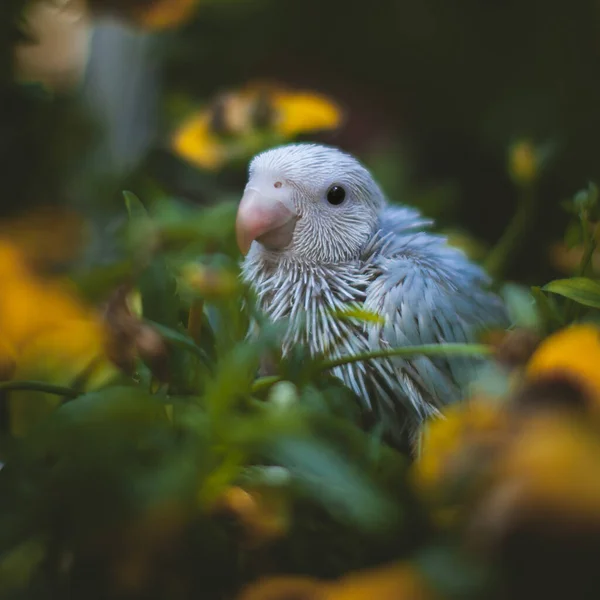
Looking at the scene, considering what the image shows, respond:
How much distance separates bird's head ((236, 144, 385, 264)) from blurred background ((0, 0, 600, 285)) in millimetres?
393

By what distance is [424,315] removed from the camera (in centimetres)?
51

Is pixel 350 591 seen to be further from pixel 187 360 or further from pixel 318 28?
pixel 318 28

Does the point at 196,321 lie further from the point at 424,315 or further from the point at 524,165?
the point at 524,165

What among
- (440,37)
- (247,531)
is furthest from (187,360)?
(440,37)

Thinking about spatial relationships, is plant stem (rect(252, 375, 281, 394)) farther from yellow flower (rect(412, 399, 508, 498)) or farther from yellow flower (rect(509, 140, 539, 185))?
yellow flower (rect(509, 140, 539, 185))

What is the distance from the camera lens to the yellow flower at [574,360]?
35 centimetres

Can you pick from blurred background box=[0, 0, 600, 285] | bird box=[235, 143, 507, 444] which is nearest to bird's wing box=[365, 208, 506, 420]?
bird box=[235, 143, 507, 444]

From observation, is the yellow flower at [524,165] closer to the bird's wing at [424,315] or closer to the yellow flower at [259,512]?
the bird's wing at [424,315]

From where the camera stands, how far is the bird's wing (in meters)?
0.51

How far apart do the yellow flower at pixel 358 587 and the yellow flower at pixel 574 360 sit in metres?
0.13

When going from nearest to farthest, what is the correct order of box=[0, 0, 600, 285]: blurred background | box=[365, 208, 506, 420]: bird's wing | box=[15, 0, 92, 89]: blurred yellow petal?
box=[365, 208, 506, 420]: bird's wing → box=[0, 0, 600, 285]: blurred background → box=[15, 0, 92, 89]: blurred yellow petal

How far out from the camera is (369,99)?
1343 millimetres

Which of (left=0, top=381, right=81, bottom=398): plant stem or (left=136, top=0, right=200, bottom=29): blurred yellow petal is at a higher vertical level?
(left=136, top=0, right=200, bottom=29): blurred yellow petal

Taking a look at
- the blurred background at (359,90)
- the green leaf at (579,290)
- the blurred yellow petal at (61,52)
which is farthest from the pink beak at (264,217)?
the blurred yellow petal at (61,52)
